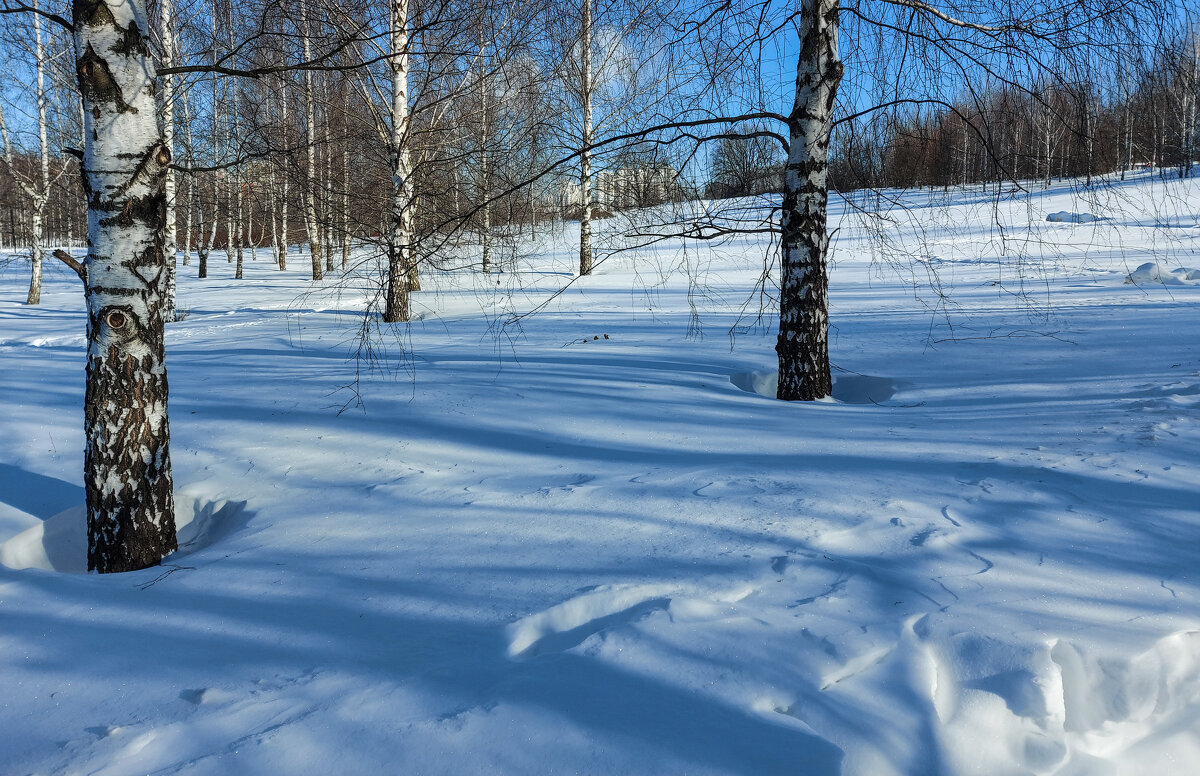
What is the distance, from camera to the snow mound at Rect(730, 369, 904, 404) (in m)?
4.93

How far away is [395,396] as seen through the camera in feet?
16.2

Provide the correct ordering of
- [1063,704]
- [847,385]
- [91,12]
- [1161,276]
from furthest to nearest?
[1161,276] → [847,385] → [91,12] → [1063,704]

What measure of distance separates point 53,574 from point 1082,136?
5.41m

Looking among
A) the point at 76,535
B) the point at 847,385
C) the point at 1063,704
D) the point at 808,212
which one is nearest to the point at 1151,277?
the point at 847,385

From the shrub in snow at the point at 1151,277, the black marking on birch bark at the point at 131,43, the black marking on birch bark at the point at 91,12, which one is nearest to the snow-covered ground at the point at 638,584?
the black marking on birch bark at the point at 131,43

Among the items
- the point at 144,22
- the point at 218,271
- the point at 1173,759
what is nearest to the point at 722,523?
the point at 1173,759

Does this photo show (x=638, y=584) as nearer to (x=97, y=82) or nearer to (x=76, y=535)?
(x=97, y=82)

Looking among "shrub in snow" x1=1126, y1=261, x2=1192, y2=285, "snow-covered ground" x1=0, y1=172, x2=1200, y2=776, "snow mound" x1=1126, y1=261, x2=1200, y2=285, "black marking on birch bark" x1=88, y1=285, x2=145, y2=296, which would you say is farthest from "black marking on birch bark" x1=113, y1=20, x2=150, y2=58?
"snow mound" x1=1126, y1=261, x2=1200, y2=285

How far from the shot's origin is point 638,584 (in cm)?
222

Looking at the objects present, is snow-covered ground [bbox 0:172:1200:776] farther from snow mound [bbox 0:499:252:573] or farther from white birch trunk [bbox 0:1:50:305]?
white birch trunk [bbox 0:1:50:305]

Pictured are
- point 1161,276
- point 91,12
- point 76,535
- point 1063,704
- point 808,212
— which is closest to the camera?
point 1063,704

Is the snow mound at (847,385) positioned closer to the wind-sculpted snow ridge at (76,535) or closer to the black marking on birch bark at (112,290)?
the wind-sculpted snow ridge at (76,535)

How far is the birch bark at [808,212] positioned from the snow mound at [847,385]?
360 mm

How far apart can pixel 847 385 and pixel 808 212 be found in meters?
1.48
